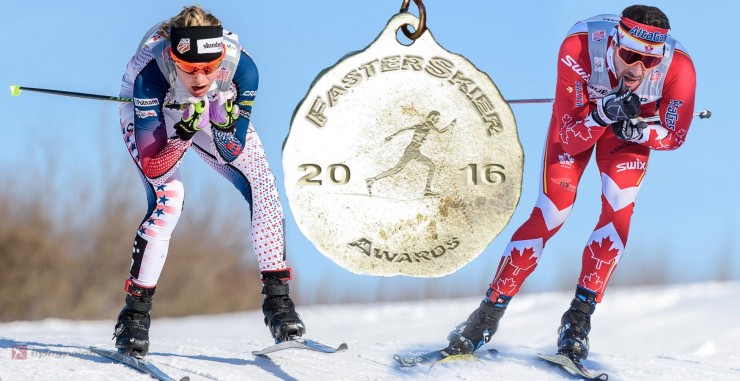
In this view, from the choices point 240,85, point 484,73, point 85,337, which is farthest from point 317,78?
point 85,337

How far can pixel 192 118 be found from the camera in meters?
7.48

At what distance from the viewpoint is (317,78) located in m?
8.28

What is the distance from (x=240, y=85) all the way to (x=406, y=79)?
4.52 ft

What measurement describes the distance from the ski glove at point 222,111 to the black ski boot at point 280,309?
4.45 ft

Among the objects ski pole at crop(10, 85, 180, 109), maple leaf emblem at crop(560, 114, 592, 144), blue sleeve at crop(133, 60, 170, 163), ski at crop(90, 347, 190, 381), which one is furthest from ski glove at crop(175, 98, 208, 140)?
maple leaf emblem at crop(560, 114, 592, 144)

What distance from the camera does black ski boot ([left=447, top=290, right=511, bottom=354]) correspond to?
29.7 feet

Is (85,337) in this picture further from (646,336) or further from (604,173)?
(646,336)

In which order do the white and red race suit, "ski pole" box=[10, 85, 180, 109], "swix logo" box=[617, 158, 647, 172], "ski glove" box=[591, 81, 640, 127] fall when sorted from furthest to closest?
"swix logo" box=[617, 158, 647, 172], the white and red race suit, "ski pole" box=[10, 85, 180, 109], "ski glove" box=[591, 81, 640, 127]

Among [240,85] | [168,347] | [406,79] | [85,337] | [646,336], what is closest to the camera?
[240,85]

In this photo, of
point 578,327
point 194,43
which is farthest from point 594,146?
point 194,43

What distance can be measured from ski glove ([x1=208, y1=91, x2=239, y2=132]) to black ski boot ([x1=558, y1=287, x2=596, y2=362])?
3.37m

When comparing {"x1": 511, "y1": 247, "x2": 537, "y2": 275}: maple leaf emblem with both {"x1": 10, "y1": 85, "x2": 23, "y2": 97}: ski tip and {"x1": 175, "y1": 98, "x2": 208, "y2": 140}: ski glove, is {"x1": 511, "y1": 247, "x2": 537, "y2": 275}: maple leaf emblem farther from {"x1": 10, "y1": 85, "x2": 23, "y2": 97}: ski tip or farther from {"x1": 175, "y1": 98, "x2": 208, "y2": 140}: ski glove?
{"x1": 10, "y1": 85, "x2": 23, "y2": 97}: ski tip

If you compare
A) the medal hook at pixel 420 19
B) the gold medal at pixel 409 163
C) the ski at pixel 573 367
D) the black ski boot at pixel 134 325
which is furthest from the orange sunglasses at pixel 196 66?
the ski at pixel 573 367

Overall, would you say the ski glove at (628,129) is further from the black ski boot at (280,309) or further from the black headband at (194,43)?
the black headband at (194,43)
